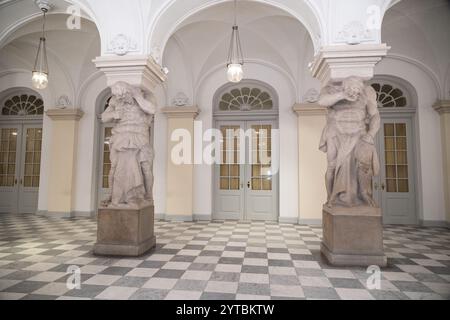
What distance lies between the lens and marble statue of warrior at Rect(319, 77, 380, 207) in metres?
3.86

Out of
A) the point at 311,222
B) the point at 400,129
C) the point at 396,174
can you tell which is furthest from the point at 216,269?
the point at 400,129

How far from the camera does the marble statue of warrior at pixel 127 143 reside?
4.29 meters

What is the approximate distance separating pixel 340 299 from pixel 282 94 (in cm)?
610

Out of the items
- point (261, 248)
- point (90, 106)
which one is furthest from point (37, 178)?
point (261, 248)

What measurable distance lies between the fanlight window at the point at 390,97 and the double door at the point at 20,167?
10495mm

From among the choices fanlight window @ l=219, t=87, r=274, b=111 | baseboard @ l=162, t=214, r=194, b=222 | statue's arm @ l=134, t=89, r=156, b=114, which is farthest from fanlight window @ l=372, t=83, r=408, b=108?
statue's arm @ l=134, t=89, r=156, b=114

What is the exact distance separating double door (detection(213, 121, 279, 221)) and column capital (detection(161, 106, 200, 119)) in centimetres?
86

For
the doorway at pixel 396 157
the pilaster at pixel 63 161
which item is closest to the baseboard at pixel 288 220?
the doorway at pixel 396 157

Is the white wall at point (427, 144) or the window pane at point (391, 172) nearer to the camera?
the white wall at point (427, 144)

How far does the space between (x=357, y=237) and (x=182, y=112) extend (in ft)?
18.2

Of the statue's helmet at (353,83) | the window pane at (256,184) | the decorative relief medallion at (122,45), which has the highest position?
the decorative relief medallion at (122,45)

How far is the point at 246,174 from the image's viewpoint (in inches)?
314

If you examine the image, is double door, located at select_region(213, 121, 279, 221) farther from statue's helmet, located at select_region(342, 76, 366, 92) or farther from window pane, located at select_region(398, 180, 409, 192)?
statue's helmet, located at select_region(342, 76, 366, 92)

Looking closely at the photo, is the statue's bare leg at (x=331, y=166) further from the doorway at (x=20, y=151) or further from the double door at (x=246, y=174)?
the doorway at (x=20, y=151)
